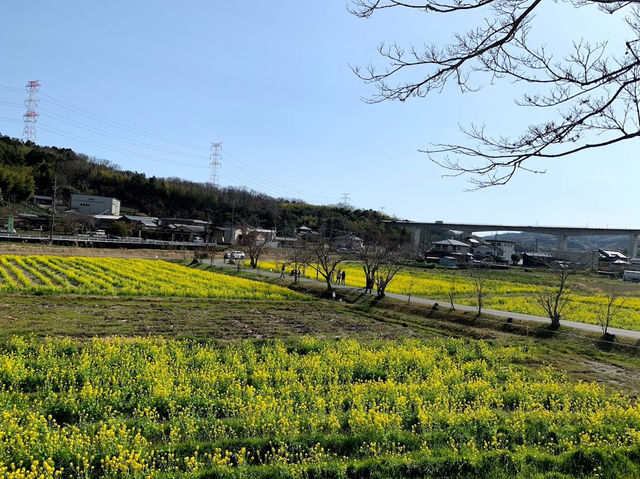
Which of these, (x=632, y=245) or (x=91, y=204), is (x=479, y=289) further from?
(x=632, y=245)

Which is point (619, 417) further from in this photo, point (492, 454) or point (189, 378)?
point (189, 378)

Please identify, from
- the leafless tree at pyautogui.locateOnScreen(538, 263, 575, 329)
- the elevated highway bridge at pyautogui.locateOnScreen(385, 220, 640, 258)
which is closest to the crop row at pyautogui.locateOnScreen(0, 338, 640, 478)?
the leafless tree at pyautogui.locateOnScreen(538, 263, 575, 329)

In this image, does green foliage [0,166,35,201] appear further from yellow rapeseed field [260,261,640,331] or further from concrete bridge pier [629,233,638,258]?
concrete bridge pier [629,233,638,258]

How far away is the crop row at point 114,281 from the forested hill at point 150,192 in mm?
43529

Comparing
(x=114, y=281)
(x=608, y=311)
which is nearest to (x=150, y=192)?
(x=114, y=281)

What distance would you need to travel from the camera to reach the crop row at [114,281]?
23.2 metres

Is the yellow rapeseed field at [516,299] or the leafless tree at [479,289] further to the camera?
the yellow rapeseed field at [516,299]

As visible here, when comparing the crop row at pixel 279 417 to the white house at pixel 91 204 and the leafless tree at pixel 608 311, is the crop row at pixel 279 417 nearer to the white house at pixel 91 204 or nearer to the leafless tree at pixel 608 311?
the leafless tree at pixel 608 311


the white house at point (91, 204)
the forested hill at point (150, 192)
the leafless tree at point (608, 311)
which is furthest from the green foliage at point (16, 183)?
the leafless tree at point (608, 311)

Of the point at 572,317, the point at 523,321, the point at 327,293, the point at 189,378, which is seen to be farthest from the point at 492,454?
the point at 327,293

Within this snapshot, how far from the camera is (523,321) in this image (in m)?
20.4

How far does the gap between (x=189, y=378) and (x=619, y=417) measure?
319 inches

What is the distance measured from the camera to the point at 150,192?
88.2 metres

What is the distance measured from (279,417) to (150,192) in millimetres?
88714
